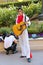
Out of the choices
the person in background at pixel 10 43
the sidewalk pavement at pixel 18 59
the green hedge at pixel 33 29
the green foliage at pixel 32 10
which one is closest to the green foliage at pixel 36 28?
the green hedge at pixel 33 29

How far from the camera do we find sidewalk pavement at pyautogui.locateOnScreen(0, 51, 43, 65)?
9.92 meters

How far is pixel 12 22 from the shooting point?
46.2 ft

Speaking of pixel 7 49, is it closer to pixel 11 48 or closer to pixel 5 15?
pixel 11 48

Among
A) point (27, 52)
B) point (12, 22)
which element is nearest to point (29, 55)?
point (27, 52)

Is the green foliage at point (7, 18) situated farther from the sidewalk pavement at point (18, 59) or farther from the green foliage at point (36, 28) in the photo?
the sidewalk pavement at point (18, 59)

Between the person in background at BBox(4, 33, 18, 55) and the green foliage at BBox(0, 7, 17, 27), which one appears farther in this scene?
the green foliage at BBox(0, 7, 17, 27)

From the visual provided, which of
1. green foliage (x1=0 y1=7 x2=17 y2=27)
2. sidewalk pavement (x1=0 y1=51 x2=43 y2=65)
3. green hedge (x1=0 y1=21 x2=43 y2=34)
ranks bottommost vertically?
sidewalk pavement (x1=0 y1=51 x2=43 y2=65)

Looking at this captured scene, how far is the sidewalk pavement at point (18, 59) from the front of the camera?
992cm

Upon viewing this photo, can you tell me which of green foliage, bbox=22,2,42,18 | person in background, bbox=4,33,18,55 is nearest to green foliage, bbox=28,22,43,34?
person in background, bbox=4,33,18,55

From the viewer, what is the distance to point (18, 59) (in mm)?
10477

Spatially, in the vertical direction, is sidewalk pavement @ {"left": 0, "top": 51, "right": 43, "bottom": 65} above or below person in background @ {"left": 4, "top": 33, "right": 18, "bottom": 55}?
below

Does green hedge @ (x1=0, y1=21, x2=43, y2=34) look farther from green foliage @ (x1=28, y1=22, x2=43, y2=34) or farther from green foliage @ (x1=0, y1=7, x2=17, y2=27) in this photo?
green foliage @ (x1=0, y1=7, x2=17, y2=27)

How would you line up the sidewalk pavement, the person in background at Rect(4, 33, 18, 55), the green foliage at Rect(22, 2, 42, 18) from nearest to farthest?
the sidewalk pavement, the person in background at Rect(4, 33, 18, 55), the green foliage at Rect(22, 2, 42, 18)

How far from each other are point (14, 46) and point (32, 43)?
0.82 metres
